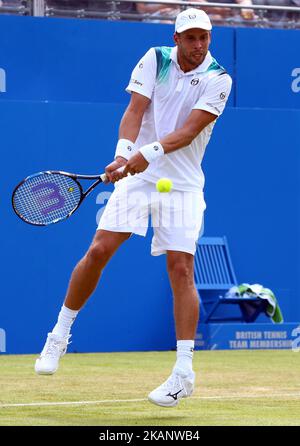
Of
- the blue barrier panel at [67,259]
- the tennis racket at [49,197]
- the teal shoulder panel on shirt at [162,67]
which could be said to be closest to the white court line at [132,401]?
the tennis racket at [49,197]

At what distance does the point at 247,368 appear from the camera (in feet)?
29.1

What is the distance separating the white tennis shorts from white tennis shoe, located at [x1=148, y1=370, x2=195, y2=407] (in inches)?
25.3

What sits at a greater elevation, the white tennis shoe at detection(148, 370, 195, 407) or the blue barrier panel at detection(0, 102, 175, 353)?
the blue barrier panel at detection(0, 102, 175, 353)

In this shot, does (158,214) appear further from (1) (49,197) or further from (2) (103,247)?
(1) (49,197)

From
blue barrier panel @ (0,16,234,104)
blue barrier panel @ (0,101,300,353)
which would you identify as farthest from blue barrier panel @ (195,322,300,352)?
blue barrier panel @ (0,16,234,104)

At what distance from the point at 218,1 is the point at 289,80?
3.54ft

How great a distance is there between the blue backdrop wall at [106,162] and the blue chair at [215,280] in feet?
0.40

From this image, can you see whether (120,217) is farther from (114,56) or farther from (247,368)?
(114,56)

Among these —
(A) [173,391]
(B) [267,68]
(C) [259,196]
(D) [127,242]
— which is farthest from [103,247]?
(B) [267,68]

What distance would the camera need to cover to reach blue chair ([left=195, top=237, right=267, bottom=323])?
10625 millimetres

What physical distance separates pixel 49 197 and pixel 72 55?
3967 mm

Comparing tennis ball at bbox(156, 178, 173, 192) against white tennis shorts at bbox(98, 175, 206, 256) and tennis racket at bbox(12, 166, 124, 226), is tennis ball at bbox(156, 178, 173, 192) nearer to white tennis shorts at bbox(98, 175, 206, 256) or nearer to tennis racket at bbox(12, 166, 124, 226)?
white tennis shorts at bbox(98, 175, 206, 256)

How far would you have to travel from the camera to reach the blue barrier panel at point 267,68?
11.0 meters

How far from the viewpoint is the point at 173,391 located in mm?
Answer: 5949
